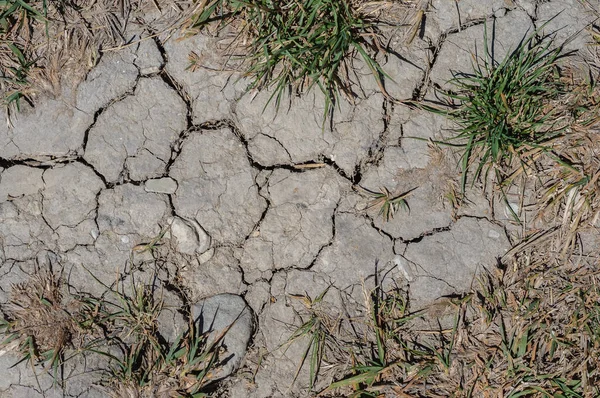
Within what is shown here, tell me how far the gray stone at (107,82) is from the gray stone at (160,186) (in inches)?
17.1

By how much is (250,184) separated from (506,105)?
122 centimetres

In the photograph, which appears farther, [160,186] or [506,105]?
[160,186]

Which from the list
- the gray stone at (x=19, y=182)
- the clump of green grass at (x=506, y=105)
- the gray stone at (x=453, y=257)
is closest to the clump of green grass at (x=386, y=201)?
the gray stone at (x=453, y=257)

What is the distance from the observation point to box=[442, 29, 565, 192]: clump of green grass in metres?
2.63

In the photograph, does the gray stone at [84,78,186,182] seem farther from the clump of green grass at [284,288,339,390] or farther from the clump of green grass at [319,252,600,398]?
the clump of green grass at [319,252,600,398]

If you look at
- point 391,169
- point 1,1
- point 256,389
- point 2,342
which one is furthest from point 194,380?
point 1,1

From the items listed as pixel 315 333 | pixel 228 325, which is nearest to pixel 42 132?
pixel 228 325

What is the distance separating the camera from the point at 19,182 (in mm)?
2703

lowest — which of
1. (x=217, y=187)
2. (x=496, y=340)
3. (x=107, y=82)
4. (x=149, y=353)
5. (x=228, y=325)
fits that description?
(x=149, y=353)

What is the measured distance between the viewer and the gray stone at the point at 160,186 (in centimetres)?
271

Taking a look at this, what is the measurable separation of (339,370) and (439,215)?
860mm

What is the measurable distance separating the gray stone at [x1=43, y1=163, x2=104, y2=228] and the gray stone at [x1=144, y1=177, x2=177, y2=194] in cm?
22

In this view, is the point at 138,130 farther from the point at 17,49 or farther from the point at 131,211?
the point at 17,49

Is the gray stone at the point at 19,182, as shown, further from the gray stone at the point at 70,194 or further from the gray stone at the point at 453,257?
the gray stone at the point at 453,257
